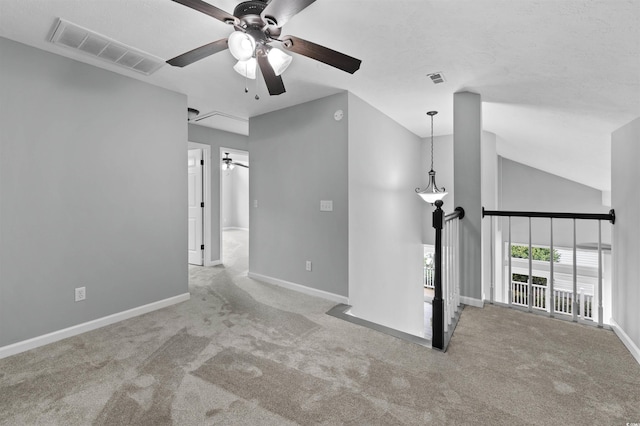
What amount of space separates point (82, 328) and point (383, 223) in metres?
3.51

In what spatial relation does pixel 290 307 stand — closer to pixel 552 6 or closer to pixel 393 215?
pixel 393 215

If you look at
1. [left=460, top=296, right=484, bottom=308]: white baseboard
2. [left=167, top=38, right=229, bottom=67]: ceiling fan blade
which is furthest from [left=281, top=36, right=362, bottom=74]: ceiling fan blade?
[left=460, top=296, right=484, bottom=308]: white baseboard

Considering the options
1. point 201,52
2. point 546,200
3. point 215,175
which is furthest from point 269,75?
point 546,200

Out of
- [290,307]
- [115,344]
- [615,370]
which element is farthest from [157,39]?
[615,370]

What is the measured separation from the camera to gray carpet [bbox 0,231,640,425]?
1.58 meters

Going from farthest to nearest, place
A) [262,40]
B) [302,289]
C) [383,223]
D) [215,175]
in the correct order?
[215,175], [383,223], [302,289], [262,40]

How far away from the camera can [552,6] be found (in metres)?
1.53

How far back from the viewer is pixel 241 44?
5.08 feet

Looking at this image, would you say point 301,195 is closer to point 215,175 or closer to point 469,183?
point 469,183

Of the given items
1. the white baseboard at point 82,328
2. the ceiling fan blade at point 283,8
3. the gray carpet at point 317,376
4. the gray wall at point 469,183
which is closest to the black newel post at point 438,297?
the gray carpet at point 317,376

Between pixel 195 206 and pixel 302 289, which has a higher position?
pixel 195 206

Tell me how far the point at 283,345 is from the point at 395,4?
2496 millimetres

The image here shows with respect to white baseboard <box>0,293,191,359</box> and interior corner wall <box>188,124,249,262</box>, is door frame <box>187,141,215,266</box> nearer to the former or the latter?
interior corner wall <box>188,124,249,262</box>

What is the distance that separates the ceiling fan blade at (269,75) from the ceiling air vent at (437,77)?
1.52 meters
